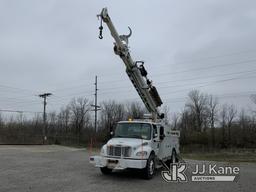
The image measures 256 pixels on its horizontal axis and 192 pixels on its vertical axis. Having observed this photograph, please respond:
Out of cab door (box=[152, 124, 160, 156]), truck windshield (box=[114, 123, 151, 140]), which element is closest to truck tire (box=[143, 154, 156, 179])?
cab door (box=[152, 124, 160, 156])

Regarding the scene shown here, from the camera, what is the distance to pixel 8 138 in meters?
59.8

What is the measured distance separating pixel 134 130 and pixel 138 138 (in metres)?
0.62

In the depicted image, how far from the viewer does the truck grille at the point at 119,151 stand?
1403 centimetres

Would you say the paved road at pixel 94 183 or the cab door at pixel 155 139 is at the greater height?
the cab door at pixel 155 139

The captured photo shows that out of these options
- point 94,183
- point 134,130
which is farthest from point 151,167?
point 94,183

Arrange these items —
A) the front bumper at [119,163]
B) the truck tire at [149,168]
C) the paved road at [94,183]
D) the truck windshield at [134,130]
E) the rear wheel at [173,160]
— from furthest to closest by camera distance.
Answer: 1. the rear wheel at [173,160]
2. the truck windshield at [134,130]
3. the truck tire at [149,168]
4. the front bumper at [119,163]
5. the paved road at [94,183]

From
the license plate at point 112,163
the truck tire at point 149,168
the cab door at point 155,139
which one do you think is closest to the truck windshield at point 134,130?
the cab door at point 155,139

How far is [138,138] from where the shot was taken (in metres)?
15.2

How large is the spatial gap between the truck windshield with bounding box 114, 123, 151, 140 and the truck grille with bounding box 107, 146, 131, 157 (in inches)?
53.6

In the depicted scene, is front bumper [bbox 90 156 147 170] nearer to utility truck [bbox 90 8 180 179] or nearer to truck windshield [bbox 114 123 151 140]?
utility truck [bbox 90 8 180 179]

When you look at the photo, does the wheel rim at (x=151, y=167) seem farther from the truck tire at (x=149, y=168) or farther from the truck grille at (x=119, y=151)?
the truck grille at (x=119, y=151)

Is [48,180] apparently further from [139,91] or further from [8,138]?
[8,138]

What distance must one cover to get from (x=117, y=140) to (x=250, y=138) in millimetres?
53288
